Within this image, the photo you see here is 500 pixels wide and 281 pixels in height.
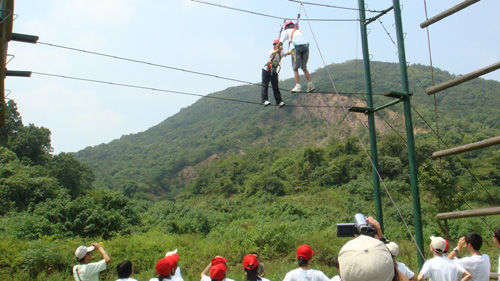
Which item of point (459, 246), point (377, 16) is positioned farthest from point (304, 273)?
point (377, 16)

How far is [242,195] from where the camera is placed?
1612 inches

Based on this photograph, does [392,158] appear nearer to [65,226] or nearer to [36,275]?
[65,226]

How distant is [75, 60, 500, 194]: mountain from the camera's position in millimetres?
61469

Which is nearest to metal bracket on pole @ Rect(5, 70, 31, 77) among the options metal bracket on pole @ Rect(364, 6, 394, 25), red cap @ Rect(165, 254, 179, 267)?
red cap @ Rect(165, 254, 179, 267)

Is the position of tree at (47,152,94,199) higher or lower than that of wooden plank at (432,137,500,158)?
higher

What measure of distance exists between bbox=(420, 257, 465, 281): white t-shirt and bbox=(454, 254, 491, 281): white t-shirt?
0.09 m

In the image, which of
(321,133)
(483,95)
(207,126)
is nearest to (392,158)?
(321,133)

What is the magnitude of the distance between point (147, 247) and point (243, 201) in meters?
19.3

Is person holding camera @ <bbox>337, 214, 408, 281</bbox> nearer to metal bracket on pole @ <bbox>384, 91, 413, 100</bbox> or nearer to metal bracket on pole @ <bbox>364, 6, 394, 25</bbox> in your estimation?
metal bracket on pole @ <bbox>384, 91, 413, 100</bbox>

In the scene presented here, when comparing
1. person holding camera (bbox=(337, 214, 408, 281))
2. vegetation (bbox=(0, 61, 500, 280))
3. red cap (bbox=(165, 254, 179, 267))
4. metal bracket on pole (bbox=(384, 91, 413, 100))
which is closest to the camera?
person holding camera (bbox=(337, 214, 408, 281))

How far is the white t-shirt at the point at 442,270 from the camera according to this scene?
4.71 metres

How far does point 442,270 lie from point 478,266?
0.39m

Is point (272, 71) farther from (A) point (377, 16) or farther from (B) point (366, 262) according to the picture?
(B) point (366, 262)

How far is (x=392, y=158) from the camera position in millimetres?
37719
